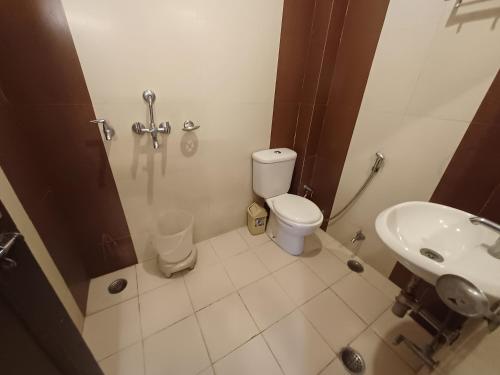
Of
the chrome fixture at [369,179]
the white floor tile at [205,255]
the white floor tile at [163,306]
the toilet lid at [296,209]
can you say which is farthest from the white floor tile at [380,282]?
the white floor tile at [163,306]

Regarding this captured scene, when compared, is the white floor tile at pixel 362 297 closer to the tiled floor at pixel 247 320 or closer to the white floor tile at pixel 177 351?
the tiled floor at pixel 247 320

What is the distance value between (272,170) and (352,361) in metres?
1.22

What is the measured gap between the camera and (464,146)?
3.30 feet

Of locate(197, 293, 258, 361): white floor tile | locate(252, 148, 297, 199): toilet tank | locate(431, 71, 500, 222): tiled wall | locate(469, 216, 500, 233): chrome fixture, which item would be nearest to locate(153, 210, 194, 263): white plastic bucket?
locate(197, 293, 258, 361): white floor tile

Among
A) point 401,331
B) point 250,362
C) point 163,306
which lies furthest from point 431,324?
point 163,306

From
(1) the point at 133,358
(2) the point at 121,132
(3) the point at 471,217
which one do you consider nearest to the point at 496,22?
(3) the point at 471,217

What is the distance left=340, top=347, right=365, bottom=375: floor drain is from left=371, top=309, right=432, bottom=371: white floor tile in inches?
7.8

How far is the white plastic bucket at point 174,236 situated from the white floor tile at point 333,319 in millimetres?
855

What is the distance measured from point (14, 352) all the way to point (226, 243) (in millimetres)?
1365

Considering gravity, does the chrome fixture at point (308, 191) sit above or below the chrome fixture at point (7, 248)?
below

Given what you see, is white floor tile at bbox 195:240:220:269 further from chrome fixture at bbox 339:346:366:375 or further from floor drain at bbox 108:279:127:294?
chrome fixture at bbox 339:346:366:375

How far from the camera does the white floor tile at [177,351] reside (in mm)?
1019

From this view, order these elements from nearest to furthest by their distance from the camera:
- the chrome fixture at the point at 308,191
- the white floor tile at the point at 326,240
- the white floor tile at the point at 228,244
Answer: the white floor tile at the point at 228,244 < the white floor tile at the point at 326,240 < the chrome fixture at the point at 308,191

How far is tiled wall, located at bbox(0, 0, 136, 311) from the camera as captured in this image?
33.4 inches
